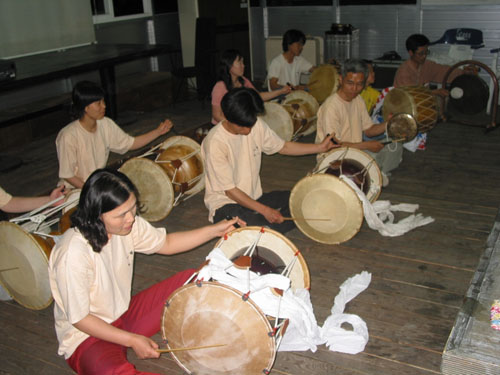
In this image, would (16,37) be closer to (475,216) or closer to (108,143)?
(108,143)

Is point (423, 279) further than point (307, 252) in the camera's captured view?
No

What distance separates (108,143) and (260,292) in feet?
6.88

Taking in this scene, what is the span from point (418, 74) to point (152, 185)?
11.0 feet

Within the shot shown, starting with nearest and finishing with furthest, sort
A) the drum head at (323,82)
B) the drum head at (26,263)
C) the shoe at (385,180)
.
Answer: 1. the drum head at (26,263)
2. the shoe at (385,180)
3. the drum head at (323,82)

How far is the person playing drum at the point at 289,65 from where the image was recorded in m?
5.62

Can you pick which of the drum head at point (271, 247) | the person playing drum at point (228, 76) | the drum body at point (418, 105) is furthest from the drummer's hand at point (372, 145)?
the drum head at point (271, 247)

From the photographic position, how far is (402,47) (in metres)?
7.86

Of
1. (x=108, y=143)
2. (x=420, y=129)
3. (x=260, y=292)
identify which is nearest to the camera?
(x=260, y=292)

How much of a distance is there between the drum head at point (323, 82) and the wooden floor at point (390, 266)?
42.0 inches

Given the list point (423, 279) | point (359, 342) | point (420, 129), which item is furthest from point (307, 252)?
point (420, 129)

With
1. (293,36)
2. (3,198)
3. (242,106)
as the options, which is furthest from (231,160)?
(293,36)

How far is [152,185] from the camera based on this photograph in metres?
3.71

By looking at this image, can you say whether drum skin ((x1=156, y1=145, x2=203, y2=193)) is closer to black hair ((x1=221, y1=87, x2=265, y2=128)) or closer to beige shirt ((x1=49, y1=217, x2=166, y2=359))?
black hair ((x1=221, y1=87, x2=265, y2=128))

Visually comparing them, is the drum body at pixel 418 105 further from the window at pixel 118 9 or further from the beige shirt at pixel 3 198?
the window at pixel 118 9
